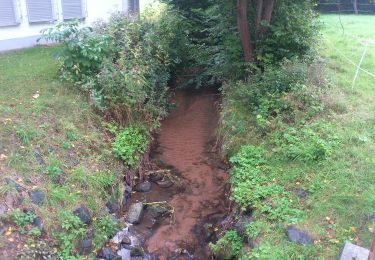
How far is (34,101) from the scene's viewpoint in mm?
7117

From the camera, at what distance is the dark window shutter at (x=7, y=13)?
986cm

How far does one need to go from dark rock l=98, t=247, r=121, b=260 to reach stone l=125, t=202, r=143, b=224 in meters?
0.81

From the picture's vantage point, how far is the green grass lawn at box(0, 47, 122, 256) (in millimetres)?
5012

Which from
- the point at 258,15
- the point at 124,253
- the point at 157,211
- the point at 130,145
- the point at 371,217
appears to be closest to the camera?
the point at 371,217

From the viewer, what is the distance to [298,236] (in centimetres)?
488

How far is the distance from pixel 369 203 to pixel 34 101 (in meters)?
6.11

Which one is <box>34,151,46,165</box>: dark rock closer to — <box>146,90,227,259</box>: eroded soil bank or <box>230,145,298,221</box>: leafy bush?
<box>146,90,227,259</box>: eroded soil bank

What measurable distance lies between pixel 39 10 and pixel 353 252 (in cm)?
1072

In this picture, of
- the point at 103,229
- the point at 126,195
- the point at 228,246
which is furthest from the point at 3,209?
the point at 228,246

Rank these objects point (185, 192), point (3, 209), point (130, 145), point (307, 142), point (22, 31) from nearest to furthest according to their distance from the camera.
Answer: point (3, 209) → point (307, 142) → point (185, 192) → point (130, 145) → point (22, 31)

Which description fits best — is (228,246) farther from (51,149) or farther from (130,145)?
(51,149)

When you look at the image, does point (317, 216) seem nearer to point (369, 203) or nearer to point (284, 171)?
point (369, 203)

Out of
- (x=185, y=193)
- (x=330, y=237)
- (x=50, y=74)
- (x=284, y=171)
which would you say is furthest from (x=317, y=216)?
(x=50, y=74)

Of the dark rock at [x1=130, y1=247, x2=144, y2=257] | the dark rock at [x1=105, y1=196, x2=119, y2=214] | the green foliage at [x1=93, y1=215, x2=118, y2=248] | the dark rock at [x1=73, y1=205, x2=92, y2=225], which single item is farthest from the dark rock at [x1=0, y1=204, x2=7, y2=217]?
the dark rock at [x1=130, y1=247, x2=144, y2=257]
